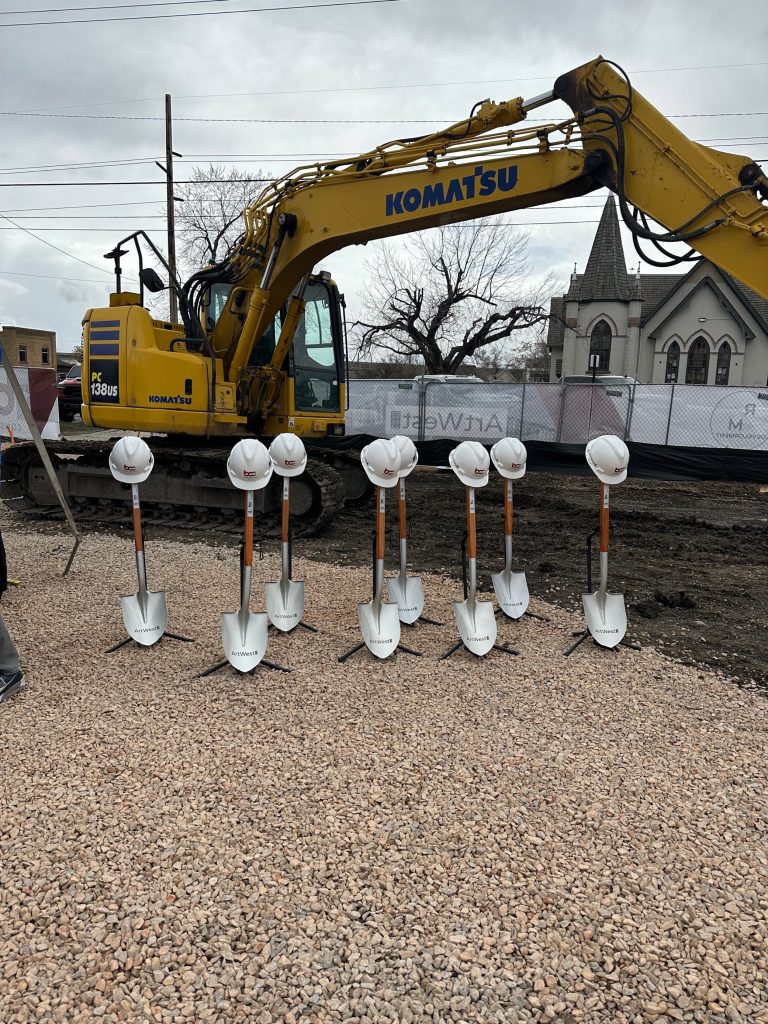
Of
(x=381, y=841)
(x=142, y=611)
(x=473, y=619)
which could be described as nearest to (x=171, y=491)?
(x=142, y=611)

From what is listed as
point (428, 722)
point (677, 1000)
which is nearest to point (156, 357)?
point (428, 722)

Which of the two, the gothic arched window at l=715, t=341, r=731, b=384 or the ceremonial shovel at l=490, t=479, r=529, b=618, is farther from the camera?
the gothic arched window at l=715, t=341, r=731, b=384

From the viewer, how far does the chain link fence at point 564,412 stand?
1562 cm

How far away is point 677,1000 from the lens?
2.25 m

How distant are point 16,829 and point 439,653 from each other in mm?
2982

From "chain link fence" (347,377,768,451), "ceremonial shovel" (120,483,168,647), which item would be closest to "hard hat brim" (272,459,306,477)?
"ceremonial shovel" (120,483,168,647)

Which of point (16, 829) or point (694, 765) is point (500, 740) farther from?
point (16, 829)

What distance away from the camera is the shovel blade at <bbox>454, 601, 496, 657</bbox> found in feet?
16.7

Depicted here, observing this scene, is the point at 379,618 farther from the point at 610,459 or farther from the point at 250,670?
the point at 610,459

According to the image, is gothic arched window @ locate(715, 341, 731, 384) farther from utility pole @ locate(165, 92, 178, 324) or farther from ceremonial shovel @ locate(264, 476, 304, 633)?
ceremonial shovel @ locate(264, 476, 304, 633)

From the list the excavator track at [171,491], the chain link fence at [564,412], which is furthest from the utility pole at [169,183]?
the excavator track at [171,491]

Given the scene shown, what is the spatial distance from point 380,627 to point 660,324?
141 feet

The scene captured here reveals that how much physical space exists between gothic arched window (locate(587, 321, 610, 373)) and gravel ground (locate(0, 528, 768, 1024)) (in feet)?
141

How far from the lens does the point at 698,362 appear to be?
42.7 metres
